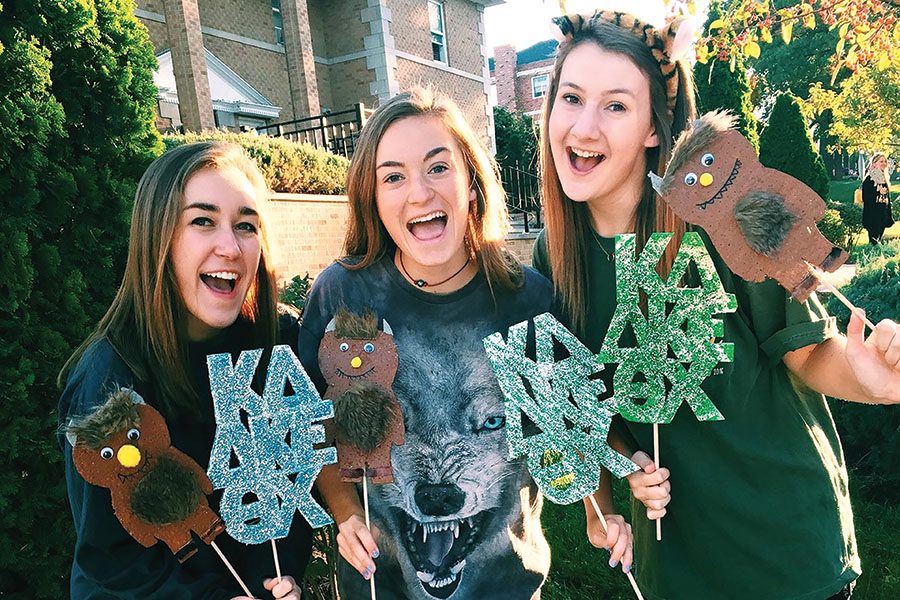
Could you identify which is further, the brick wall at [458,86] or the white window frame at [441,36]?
the white window frame at [441,36]

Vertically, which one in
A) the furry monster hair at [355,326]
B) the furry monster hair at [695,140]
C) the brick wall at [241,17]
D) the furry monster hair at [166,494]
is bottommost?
the furry monster hair at [166,494]

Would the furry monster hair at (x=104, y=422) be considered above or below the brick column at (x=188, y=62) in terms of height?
below

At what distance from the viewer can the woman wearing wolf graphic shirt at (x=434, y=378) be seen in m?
1.88

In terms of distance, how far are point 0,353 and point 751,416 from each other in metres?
2.52

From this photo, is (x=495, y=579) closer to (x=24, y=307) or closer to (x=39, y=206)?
(x=24, y=307)

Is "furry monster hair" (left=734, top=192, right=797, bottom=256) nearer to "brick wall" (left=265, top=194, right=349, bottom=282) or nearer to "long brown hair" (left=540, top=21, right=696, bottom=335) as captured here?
"long brown hair" (left=540, top=21, right=696, bottom=335)

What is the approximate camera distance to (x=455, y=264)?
6.56 ft

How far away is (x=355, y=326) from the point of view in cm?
177

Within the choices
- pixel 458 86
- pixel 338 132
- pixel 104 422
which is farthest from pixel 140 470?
pixel 458 86

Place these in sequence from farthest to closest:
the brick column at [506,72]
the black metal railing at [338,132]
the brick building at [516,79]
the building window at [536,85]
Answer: the brick column at [506,72], the brick building at [516,79], the building window at [536,85], the black metal railing at [338,132]

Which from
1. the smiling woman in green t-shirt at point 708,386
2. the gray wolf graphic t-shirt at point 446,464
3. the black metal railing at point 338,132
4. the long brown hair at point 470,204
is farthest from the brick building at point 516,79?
the gray wolf graphic t-shirt at point 446,464

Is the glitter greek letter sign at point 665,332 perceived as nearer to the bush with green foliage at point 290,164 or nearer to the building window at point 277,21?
the bush with green foliage at point 290,164

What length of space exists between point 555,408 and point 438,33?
18762 mm

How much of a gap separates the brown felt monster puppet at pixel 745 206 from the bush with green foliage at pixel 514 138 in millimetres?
18683
